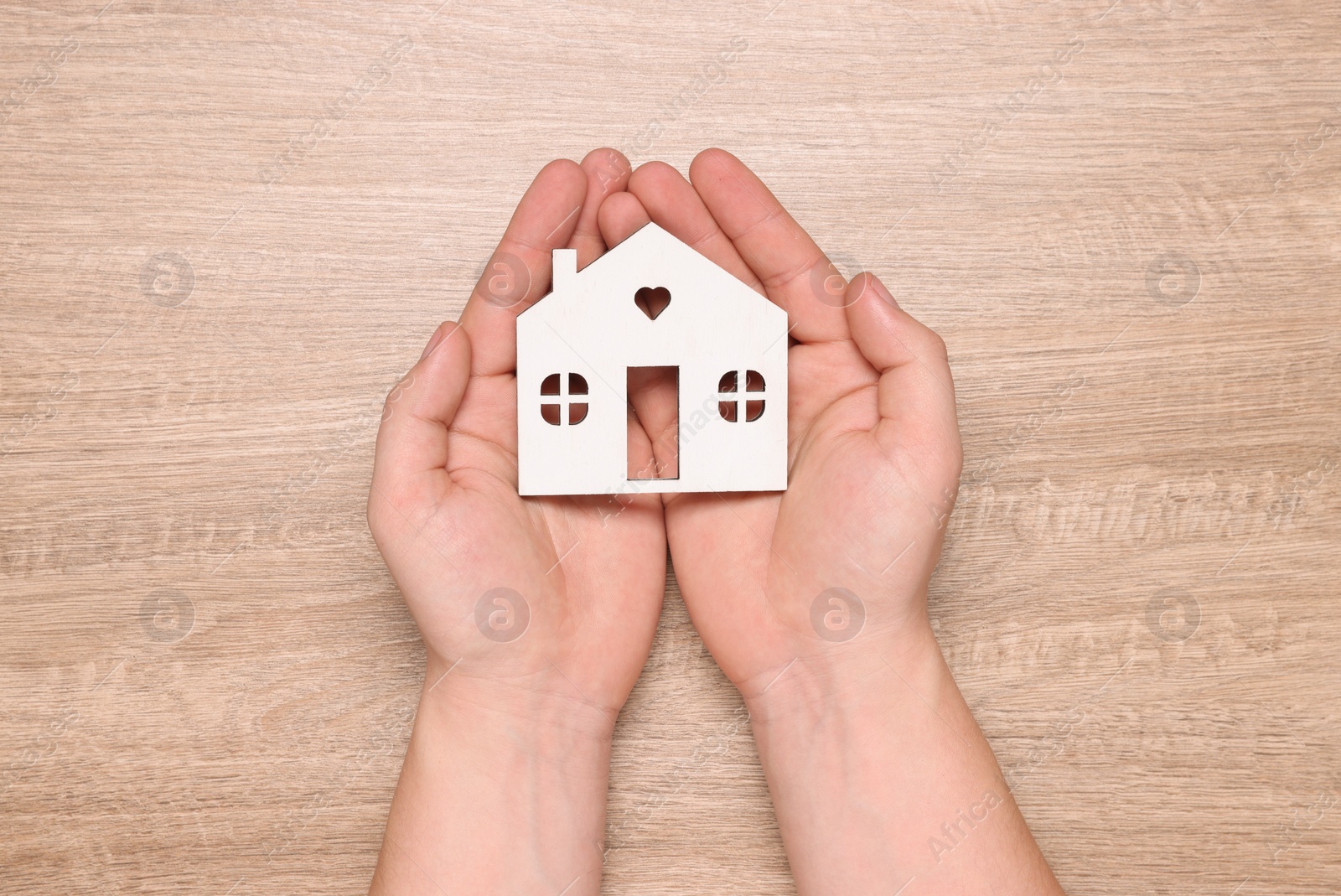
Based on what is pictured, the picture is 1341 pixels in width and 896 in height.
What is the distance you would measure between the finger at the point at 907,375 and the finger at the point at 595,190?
1.47ft

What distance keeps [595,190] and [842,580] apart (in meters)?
0.76

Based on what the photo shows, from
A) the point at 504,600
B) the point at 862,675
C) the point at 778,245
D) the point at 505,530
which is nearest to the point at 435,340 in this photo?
the point at 505,530

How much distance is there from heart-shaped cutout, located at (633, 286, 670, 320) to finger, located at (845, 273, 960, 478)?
31 centimetres

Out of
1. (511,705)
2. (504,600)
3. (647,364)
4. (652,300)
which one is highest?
(652,300)

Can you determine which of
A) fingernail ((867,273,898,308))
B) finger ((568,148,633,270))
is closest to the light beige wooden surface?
finger ((568,148,633,270))

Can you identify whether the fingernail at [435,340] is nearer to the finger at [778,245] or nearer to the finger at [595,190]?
the finger at [595,190]

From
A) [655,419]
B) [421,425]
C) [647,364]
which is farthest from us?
[655,419]

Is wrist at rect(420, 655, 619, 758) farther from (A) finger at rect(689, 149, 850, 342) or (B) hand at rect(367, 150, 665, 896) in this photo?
(A) finger at rect(689, 149, 850, 342)

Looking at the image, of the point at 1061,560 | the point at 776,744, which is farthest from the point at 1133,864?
the point at 776,744

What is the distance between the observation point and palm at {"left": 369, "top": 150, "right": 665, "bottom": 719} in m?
Result: 1.35

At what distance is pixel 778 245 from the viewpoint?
1.52m

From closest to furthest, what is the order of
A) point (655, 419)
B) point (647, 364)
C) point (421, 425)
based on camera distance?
1. point (421, 425)
2. point (647, 364)
3. point (655, 419)

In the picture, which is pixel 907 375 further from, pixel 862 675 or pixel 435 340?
pixel 435 340

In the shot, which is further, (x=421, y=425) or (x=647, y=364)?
(x=647, y=364)
